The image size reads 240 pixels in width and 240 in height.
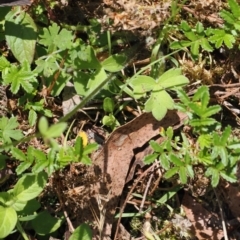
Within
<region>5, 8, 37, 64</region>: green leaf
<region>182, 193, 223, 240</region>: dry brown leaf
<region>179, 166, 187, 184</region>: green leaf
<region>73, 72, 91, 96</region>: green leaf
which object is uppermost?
<region>5, 8, 37, 64</region>: green leaf

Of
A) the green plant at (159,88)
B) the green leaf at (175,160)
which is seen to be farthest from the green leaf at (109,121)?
the green leaf at (175,160)

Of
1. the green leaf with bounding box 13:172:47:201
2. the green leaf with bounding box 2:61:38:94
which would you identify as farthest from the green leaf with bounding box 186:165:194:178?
the green leaf with bounding box 2:61:38:94

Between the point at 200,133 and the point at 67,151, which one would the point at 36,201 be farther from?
the point at 200,133

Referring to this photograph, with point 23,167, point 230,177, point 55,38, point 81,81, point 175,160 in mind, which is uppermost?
point 55,38

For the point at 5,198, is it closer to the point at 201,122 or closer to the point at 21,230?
the point at 21,230

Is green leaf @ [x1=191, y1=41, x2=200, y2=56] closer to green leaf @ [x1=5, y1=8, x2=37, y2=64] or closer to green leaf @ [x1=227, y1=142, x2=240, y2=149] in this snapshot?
green leaf @ [x1=227, y1=142, x2=240, y2=149]

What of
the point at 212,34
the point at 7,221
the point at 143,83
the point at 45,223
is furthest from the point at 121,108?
the point at 7,221

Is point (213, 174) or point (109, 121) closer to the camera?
point (213, 174)
